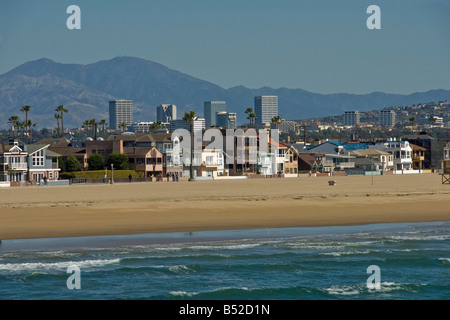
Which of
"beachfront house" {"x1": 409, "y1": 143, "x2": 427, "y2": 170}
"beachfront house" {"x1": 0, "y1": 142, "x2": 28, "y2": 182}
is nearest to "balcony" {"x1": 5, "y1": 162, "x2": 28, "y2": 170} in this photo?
"beachfront house" {"x1": 0, "y1": 142, "x2": 28, "y2": 182}

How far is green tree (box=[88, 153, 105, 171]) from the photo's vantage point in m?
90.6

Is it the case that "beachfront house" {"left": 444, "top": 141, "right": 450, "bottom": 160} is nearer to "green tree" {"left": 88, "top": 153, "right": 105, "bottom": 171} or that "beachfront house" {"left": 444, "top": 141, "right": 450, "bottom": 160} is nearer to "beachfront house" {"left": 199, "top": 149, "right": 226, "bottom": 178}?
"beachfront house" {"left": 199, "top": 149, "right": 226, "bottom": 178}

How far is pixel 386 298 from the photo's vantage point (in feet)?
63.6

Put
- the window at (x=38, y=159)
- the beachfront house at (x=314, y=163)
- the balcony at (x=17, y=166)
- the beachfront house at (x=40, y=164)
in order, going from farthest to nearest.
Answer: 1. the beachfront house at (x=314, y=163)
2. the window at (x=38, y=159)
3. the beachfront house at (x=40, y=164)
4. the balcony at (x=17, y=166)

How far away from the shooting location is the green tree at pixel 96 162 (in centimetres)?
9062

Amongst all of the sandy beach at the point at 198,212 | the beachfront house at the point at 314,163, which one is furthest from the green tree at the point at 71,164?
the sandy beach at the point at 198,212

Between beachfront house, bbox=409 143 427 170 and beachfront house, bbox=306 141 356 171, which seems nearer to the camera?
beachfront house, bbox=306 141 356 171

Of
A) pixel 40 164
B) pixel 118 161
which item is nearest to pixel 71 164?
pixel 40 164

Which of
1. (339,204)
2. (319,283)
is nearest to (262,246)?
(319,283)

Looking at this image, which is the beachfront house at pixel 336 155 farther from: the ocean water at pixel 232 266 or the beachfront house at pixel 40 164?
the ocean water at pixel 232 266

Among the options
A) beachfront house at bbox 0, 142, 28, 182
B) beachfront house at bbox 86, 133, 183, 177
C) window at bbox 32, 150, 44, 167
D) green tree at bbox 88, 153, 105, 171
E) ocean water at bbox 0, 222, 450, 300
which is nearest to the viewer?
ocean water at bbox 0, 222, 450, 300

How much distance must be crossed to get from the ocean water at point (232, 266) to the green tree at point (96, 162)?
202 feet

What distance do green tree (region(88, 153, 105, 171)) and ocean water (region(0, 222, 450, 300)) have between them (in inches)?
2429
